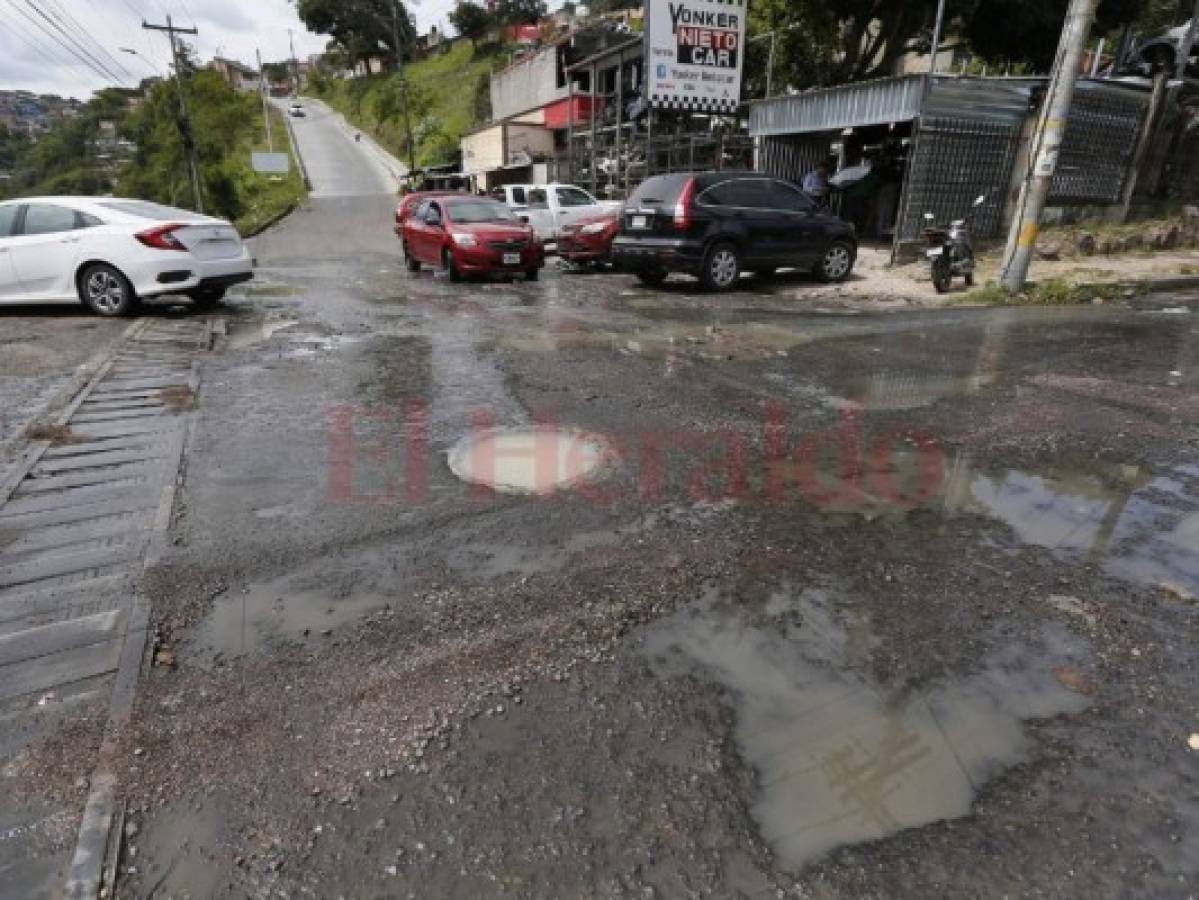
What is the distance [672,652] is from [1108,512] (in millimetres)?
2857

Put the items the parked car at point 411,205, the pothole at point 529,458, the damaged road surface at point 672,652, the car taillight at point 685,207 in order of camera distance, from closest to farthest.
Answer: the damaged road surface at point 672,652, the pothole at point 529,458, the car taillight at point 685,207, the parked car at point 411,205

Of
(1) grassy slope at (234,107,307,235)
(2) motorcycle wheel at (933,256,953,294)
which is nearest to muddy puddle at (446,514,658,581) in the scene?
(2) motorcycle wheel at (933,256,953,294)

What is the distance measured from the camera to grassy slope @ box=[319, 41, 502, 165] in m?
59.8

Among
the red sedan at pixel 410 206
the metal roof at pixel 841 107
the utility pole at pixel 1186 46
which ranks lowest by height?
the red sedan at pixel 410 206

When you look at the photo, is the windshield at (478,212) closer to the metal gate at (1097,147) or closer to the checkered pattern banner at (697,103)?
the checkered pattern banner at (697,103)

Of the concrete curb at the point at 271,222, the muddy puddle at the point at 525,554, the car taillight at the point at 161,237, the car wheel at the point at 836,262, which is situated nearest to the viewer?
the muddy puddle at the point at 525,554

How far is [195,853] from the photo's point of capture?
1971 millimetres

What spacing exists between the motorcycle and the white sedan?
35.5 ft

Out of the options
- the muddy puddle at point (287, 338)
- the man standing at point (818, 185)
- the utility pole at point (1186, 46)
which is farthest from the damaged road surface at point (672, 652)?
the utility pole at point (1186, 46)

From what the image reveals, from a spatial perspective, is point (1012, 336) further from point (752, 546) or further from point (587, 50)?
point (587, 50)

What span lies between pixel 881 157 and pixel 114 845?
64.8 ft

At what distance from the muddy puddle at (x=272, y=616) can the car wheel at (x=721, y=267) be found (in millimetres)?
9781

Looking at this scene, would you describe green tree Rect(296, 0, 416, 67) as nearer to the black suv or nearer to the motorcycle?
the black suv

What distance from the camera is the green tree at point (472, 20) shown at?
252 feet
